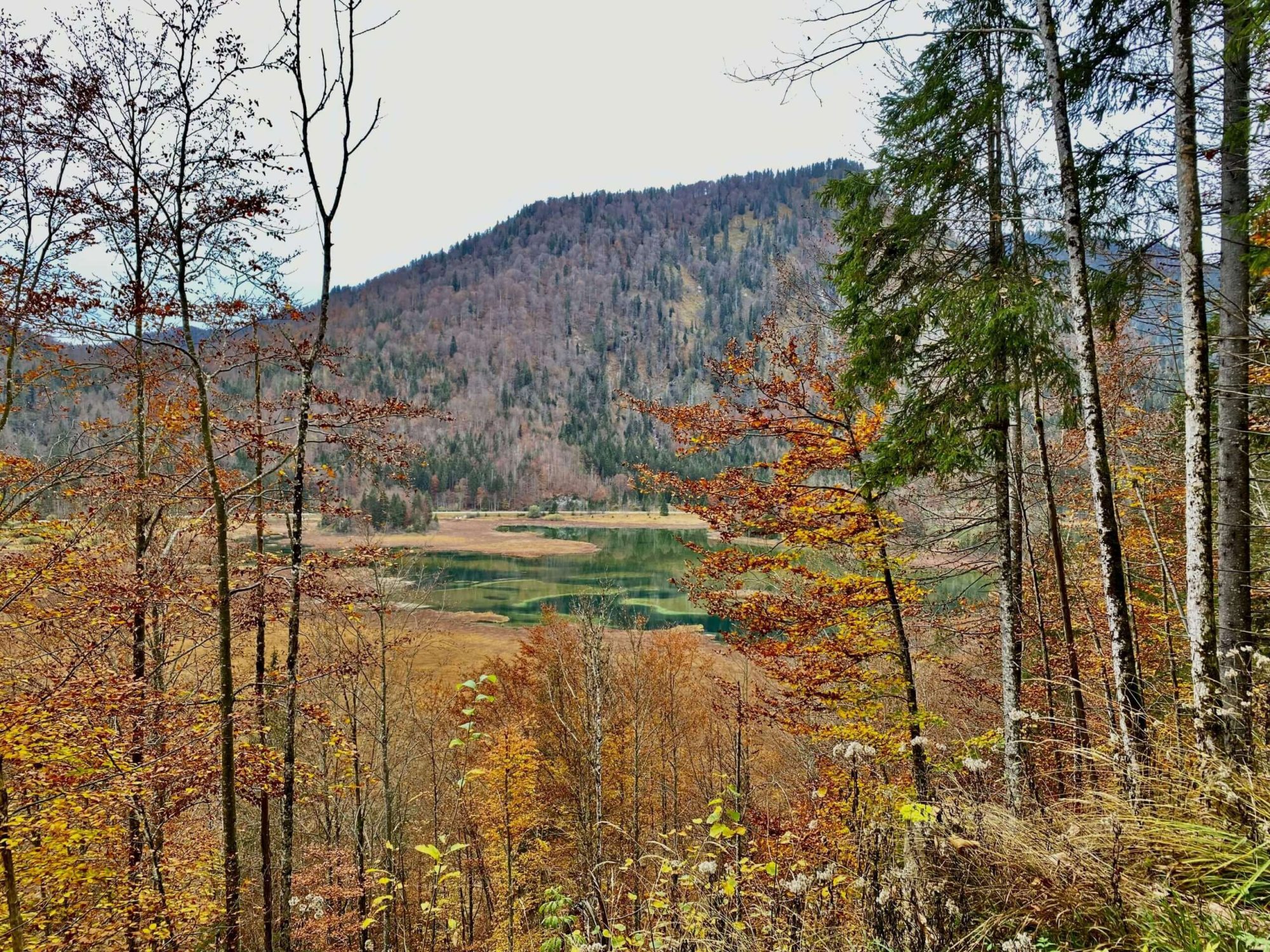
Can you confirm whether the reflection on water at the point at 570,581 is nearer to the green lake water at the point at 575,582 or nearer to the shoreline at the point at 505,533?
the green lake water at the point at 575,582

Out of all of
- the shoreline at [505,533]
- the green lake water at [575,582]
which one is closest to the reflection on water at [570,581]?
the green lake water at [575,582]

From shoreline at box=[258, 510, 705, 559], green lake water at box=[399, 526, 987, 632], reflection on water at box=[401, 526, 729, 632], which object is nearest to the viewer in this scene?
green lake water at box=[399, 526, 987, 632]

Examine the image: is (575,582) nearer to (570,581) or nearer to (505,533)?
(570,581)

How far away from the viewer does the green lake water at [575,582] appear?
3228 cm

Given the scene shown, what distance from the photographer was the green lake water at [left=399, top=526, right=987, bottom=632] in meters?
32.3

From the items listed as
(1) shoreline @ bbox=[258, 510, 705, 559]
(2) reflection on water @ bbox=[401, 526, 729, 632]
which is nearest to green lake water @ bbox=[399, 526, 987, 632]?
(2) reflection on water @ bbox=[401, 526, 729, 632]

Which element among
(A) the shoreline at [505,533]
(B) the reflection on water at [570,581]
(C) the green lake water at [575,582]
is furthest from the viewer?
(A) the shoreline at [505,533]

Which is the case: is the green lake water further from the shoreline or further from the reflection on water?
the shoreline

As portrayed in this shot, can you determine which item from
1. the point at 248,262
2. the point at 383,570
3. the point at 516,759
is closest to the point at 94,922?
the point at 383,570

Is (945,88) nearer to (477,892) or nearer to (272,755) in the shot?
(272,755)

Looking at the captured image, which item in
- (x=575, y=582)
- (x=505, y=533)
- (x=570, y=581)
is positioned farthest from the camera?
(x=505, y=533)

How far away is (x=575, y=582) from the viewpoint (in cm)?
4506

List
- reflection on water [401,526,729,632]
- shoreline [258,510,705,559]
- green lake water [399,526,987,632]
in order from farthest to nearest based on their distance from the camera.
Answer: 1. shoreline [258,510,705,559]
2. reflection on water [401,526,729,632]
3. green lake water [399,526,987,632]

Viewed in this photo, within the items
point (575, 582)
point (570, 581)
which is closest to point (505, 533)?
point (570, 581)
